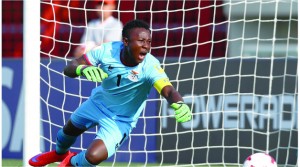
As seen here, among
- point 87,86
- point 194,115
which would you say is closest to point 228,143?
point 194,115

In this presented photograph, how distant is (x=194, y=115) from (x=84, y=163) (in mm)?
2595

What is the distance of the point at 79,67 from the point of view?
19.4ft

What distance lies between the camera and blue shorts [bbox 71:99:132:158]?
20.3ft

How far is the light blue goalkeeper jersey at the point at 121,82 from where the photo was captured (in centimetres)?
617

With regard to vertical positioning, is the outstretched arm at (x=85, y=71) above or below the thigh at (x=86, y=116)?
above

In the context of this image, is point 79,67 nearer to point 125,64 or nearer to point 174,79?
point 125,64

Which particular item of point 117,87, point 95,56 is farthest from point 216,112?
point 95,56

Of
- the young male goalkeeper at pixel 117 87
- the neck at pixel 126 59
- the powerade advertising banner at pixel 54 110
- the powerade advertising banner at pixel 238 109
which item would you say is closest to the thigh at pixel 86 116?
the young male goalkeeper at pixel 117 87

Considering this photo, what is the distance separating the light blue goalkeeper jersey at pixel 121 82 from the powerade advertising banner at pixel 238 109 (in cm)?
222

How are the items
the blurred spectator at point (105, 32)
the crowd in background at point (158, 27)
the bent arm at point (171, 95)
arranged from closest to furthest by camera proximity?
the bent arm at point (171, 95), the blurred spectator at point (105, 32), the crowd in background at point (158, 27)

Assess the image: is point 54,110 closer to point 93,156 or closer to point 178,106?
point 93,156

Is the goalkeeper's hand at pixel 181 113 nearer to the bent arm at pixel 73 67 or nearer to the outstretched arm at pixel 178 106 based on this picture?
the outstretched arm at pixel 178 106

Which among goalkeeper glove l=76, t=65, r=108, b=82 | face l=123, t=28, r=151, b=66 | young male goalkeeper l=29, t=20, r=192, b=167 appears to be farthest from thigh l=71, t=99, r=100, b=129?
goalkeeper glove l=76, t=65, r=108, b=82

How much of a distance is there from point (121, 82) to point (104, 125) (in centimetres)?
35
